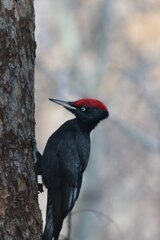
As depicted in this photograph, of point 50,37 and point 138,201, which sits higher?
point 50,37

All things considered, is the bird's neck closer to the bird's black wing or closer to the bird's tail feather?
the bird's black wing

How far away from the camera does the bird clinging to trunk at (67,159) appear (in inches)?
205

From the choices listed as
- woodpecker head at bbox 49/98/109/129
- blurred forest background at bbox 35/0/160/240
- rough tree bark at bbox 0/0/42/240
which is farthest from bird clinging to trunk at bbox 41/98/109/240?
blurred forest background at bbox 35/0/160/240

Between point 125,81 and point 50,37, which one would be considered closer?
point 50,37

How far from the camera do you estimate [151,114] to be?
1520cm

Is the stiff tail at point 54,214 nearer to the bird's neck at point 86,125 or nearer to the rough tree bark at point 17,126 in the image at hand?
the rough tree bark at point 17,126

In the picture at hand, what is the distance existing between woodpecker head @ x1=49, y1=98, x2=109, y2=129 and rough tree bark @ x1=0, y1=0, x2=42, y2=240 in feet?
4.15

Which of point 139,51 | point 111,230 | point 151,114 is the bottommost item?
point 111,230

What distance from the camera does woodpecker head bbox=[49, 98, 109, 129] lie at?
568 centimetres

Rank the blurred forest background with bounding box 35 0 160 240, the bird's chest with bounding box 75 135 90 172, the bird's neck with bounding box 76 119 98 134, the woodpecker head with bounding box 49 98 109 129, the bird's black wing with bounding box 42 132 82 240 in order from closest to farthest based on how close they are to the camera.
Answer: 1. the bird's black wing with bounding box 42 132 82 240
2. the bird's chest with bounding box 75 135 90 172
3. the woodpecker head with bounding box 49 98 109 129
4. the bird's neck with bounding box 76 119 98 134
5. the blurred forest background with bounding box 35 0 160 240

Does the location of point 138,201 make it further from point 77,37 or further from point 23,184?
point 23,184

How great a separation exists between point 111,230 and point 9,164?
1301cm

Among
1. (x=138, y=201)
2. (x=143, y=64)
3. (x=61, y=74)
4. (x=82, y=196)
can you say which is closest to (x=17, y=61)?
(x=82, y=196)

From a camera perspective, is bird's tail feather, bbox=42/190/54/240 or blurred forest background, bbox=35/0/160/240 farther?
blurred forest background, bbox=35/0/160/240
